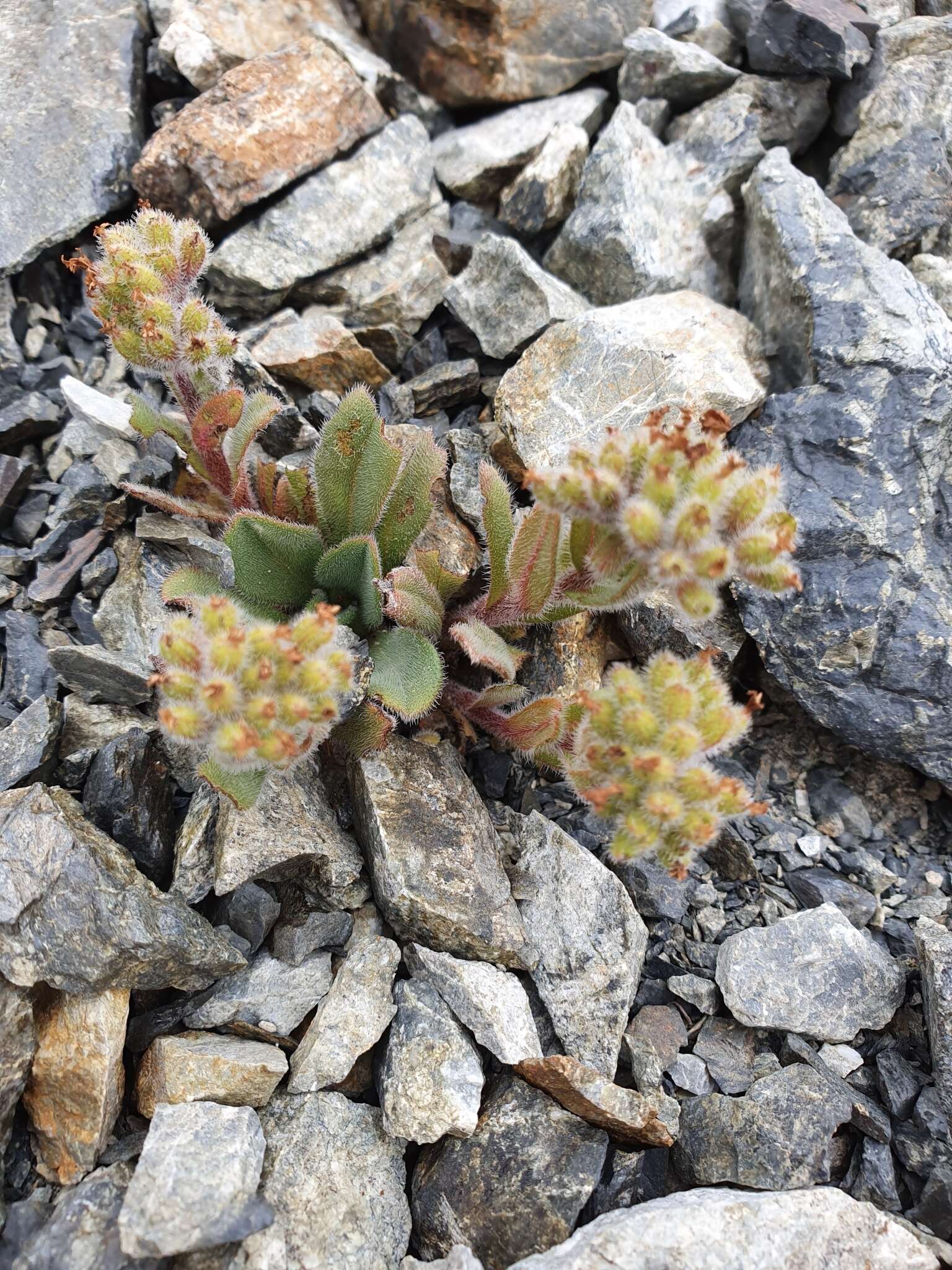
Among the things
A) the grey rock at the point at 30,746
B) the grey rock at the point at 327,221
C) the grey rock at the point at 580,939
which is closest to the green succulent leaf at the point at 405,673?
the grey rock at the point at 580,939

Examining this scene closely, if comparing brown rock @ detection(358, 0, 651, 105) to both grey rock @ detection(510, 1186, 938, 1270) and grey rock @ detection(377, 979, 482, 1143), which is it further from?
grey rock @ detection(510, 1186, 938, 1270)

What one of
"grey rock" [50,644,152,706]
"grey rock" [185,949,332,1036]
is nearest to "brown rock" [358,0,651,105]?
"grey rock" [50,644,152,706]

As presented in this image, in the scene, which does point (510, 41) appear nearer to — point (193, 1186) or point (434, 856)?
point (434, 856)

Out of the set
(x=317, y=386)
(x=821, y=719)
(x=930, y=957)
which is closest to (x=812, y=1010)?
(x=930, y=957)

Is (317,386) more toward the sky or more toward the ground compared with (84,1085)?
more toward the sky

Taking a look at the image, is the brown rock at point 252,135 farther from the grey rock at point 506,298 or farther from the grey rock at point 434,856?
the grey rock at point 434,856

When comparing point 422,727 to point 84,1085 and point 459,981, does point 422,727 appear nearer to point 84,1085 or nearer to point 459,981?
point 459,981
